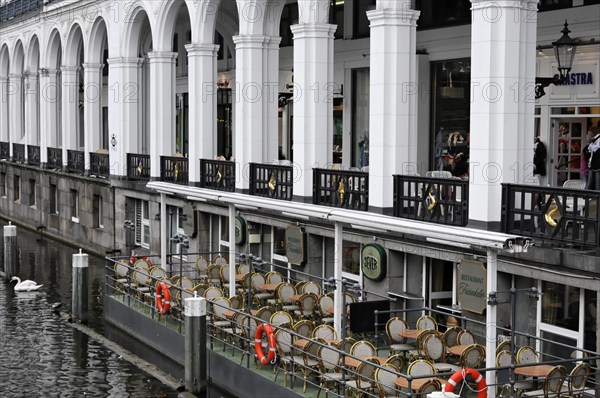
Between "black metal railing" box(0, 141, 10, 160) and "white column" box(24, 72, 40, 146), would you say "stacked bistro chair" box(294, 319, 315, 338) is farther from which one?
"black metal railing" box(0, 141, 10, 160)

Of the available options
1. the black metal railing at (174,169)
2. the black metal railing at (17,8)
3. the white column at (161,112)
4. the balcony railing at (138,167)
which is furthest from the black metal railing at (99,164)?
the black metal railing at (17,8)

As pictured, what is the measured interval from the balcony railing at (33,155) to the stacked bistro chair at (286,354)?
32.7 m

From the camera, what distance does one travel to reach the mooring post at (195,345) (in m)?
19.7

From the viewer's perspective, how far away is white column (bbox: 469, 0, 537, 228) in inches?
766

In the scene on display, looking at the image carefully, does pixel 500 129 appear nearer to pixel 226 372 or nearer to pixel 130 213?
pixel 226 372

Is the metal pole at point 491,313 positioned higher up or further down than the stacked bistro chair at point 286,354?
higher up

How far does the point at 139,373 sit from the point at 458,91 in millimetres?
11924

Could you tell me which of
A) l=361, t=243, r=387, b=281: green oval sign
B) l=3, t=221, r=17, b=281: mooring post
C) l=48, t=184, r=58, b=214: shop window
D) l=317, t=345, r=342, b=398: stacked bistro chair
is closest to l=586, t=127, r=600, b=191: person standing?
l=361, t=243, r=387, b=281: green oval sign

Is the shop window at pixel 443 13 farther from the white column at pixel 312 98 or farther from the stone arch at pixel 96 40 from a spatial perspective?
the stone arch at pixel 96 40

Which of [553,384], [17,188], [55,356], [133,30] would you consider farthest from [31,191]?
[553,384]

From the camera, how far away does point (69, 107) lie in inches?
1736

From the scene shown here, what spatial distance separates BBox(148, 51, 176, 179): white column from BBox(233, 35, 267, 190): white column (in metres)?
6.09

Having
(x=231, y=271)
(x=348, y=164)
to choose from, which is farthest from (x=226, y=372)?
(x=348, y=164)

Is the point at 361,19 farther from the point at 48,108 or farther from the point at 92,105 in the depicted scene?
the point at 48,108
